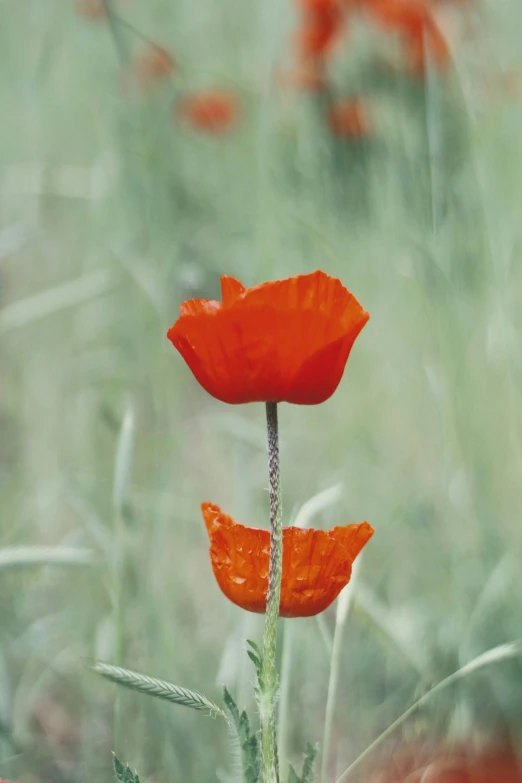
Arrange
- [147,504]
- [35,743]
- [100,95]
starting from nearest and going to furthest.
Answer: [35,743] < [147,504] < [100,95]

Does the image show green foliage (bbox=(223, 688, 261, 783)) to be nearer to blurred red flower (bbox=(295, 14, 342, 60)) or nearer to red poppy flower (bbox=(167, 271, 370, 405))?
red poppy flower (bbox=(167, 271, 370, 405))

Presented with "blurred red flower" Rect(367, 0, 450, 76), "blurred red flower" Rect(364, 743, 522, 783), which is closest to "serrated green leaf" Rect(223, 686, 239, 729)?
"blurred red flower" Rect(364, 743, 522, 783)

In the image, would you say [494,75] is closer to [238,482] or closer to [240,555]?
[238,482]

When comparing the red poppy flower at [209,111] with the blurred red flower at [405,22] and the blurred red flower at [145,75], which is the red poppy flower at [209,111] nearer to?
the blurred red flower at [145,75]

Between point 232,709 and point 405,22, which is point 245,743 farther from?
point 405,22

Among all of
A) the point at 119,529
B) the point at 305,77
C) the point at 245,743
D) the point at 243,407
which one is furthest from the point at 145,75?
the point at 245,743

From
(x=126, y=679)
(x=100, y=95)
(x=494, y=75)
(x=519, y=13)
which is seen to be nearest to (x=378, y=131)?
(x=519, y=13)

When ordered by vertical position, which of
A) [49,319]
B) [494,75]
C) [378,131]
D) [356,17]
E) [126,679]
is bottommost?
[126,679]
